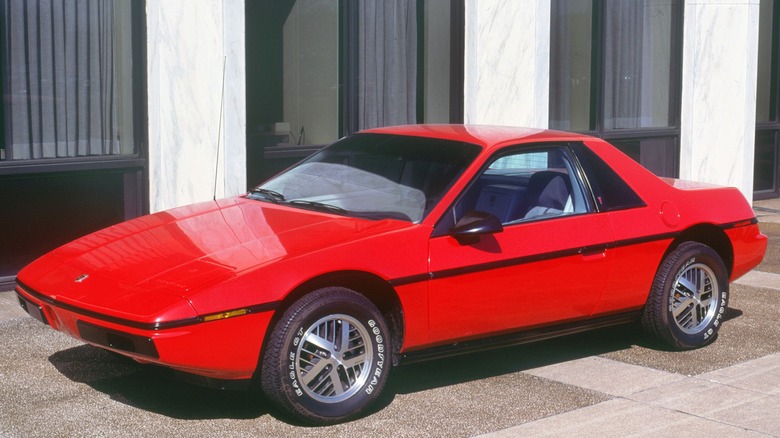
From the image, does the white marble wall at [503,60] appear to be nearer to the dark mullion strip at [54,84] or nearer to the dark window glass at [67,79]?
the dark window glass at [67,79]

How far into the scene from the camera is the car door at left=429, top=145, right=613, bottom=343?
6.20 metres

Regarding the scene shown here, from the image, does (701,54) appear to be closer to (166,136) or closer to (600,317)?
(166,136)

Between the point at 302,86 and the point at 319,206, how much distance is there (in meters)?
5.16

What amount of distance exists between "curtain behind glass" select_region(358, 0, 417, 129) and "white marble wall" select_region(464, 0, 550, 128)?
2.41ft

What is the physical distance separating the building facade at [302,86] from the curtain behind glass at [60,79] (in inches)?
0.5

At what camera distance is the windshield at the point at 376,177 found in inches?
254

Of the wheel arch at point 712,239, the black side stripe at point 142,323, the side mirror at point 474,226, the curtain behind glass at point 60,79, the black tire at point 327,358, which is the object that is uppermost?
the curtain behind glass at point 60,79

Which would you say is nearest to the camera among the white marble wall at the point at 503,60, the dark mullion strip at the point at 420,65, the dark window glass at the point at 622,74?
the dark mullion strip at the point at 420,65

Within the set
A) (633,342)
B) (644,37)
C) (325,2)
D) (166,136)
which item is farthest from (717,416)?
(644,37)

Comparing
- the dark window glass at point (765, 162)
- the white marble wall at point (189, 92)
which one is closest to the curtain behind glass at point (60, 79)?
the white marble wall at point (189, 92)

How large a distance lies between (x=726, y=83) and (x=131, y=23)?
26.8 ft

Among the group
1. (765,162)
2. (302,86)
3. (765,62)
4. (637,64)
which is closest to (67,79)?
(302,86)

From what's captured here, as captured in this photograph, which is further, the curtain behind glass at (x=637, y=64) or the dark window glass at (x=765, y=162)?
the dark window glass at (x=765, y=162)

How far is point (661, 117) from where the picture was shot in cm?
1534
